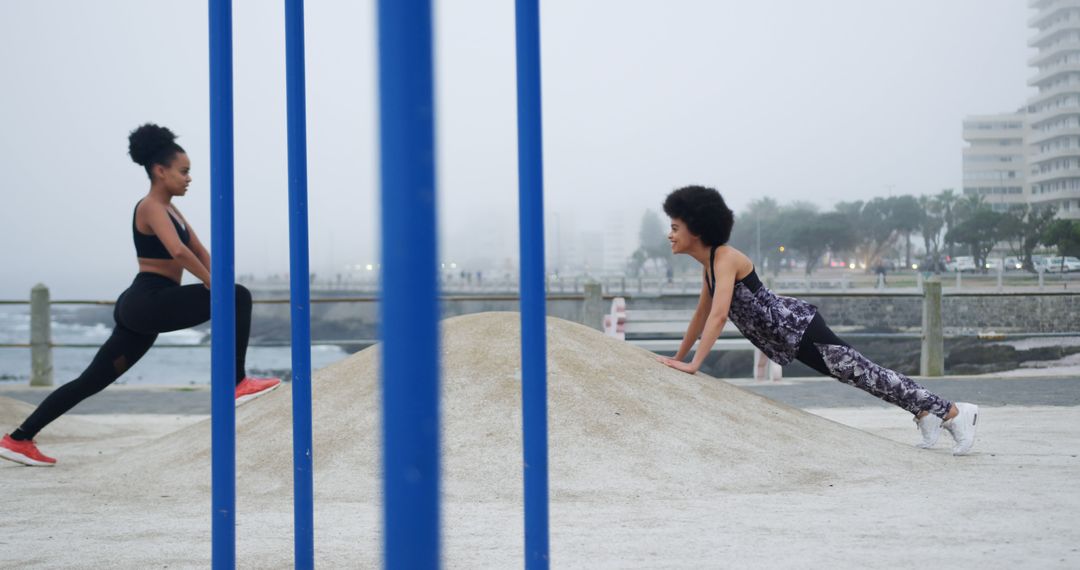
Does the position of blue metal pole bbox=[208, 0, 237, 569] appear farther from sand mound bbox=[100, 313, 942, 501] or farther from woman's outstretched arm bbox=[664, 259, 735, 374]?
woman's outstretched arm bbox=[664, 259, 735, 374]

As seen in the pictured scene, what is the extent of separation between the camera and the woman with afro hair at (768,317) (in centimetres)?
457

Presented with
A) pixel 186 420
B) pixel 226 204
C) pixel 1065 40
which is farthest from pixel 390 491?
pixel 1065 40

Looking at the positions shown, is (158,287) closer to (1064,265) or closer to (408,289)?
(408,289)

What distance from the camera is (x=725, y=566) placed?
2676mm

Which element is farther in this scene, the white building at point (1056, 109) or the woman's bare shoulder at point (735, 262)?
the white building at point (1056, 109)

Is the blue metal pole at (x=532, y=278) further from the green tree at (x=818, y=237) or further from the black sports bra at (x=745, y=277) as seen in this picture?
the green tree at (x=818, y=237)

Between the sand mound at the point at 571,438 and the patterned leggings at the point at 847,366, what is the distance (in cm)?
31

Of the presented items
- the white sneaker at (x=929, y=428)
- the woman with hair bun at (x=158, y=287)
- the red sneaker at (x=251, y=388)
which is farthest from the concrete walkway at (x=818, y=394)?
the red sneaker at (x=251, y=388)

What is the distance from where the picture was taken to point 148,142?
4504mm

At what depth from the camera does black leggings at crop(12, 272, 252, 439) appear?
4.26 metres

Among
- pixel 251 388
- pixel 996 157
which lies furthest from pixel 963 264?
pixel 251 388

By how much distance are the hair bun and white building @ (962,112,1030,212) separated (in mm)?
103932

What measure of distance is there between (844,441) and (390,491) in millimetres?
4262

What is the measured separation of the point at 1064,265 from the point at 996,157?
6219 centimetres
